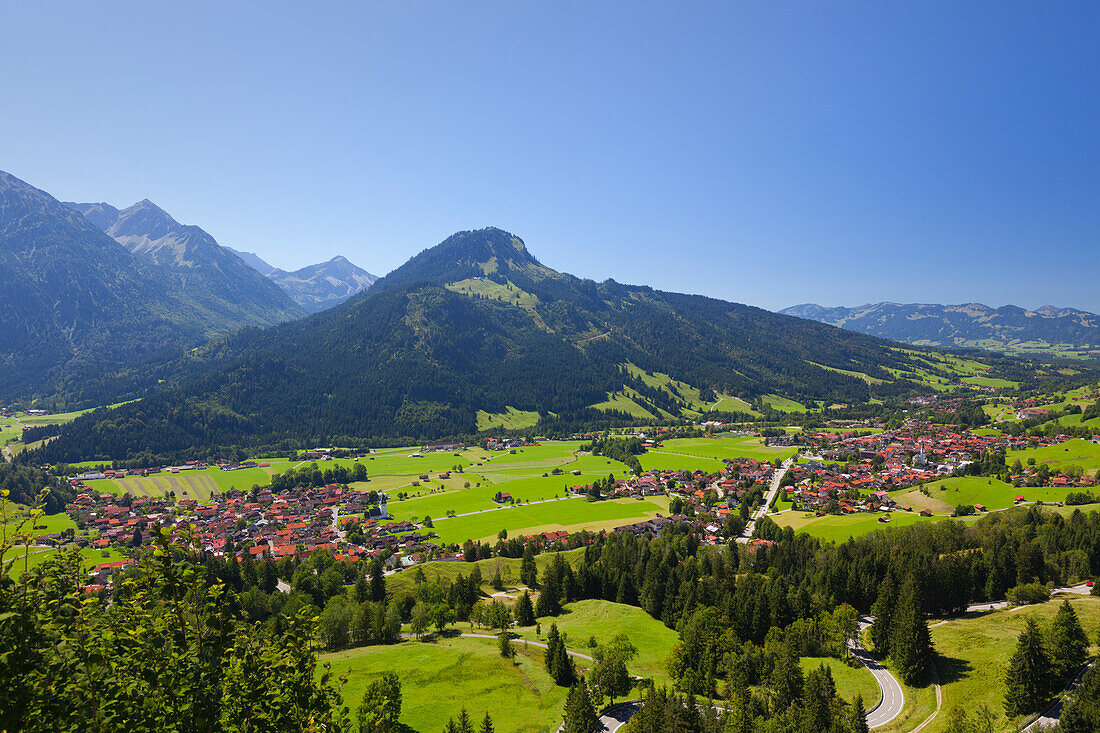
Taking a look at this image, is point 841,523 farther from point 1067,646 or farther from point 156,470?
point 156,470

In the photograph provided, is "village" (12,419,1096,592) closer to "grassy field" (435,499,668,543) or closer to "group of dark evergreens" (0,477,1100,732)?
"grassy field" (435,499,668,543)

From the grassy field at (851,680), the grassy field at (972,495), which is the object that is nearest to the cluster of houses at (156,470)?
the grassy field at (851,680)

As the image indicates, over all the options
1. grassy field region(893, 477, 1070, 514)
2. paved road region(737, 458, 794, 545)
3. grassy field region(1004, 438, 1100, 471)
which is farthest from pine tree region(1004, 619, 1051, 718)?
grassy field region(1004, 438, 1100, 471)

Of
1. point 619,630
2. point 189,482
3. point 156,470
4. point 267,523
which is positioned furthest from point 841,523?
point 156,470

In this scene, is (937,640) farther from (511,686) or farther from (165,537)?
(165,537)

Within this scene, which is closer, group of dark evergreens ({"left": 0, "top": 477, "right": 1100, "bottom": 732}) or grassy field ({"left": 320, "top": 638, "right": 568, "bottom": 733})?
group of dark evergreens ({"left": 0, "top": 477, "right": 1100, "bottom": 732})

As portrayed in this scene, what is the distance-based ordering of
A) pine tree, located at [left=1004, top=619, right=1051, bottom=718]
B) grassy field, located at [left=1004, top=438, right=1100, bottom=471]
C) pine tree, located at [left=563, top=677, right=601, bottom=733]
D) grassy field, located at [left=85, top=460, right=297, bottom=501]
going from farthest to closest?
grassy field, located at [left=85, top=460, right=297, bottom=501] → grassy field, located at [left=1004, top=438, right=1100, bottom=471] → pine tree, located at [left=563, top=677, right=601, bottom=733] → pine tree, located at [left=1004, top=619, right=1051, bottom=718]

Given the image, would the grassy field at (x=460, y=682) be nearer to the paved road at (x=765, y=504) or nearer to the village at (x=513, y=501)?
the village at (x=513, y=501)
